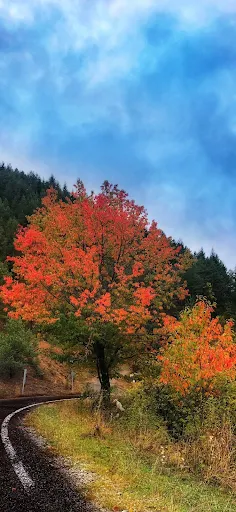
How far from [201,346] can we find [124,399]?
6.31 meters

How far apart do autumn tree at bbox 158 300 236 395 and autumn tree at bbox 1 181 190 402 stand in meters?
2.26

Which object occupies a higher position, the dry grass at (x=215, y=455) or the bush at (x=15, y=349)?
the bush at (x=15, y=349)

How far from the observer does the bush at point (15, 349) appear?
93.4 ft

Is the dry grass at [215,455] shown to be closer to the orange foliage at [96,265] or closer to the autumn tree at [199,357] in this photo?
the autumn tree at [199,357]

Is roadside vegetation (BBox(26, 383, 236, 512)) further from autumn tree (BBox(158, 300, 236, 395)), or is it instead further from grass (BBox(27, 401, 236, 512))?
autumn tree (BBox(158, 300, 236, 395))

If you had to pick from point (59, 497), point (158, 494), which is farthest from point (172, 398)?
point (59, 497)

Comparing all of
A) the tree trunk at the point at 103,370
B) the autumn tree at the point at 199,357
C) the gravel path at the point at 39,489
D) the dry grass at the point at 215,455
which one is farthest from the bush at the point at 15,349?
the gravel path at the point at 39,489

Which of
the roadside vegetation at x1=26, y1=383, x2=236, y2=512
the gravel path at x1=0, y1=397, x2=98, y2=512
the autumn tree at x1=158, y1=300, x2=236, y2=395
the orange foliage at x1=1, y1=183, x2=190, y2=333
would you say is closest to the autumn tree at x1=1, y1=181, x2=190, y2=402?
the orange foliage at x1=1, y1=183, x2=190, y2=333

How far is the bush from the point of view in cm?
2847

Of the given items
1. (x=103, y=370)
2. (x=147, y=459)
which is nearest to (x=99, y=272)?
(x=103, y=370)

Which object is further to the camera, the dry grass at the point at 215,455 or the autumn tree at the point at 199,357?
the autumn tree at the point at 199,357

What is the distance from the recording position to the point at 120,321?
45.8 feet

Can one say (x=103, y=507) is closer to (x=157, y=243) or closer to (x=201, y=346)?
→ (x=201, y=346)

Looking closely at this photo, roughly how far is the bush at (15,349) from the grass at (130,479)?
758 inches
